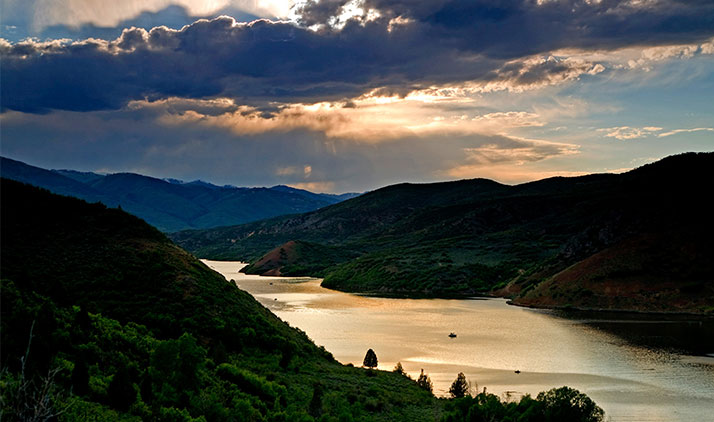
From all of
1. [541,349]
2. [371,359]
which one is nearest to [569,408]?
[371,359]

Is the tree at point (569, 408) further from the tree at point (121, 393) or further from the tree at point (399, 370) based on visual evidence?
the tree at point (121, 393)

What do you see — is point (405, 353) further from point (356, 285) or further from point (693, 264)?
point (356, 285)

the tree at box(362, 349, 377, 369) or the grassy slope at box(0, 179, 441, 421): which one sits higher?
the grassy slope at box(0, 179, 441, 421)

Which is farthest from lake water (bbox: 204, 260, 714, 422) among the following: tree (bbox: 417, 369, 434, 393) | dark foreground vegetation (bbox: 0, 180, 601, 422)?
dark foreground vegetation (bbox: 0, 180, 601, 422)

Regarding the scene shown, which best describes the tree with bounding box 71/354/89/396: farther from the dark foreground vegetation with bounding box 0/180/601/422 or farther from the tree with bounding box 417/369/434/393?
the tree with bounding box 417/369/434/393

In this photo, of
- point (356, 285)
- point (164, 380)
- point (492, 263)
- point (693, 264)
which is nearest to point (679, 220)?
point (693, 264)

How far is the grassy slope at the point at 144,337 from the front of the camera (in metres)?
30.3

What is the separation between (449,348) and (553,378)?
20.6 meters

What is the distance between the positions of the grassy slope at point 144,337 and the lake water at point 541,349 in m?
14.4

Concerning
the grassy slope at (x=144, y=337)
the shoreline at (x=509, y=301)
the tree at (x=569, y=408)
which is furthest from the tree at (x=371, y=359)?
the shoreline at (x=509, y=301)

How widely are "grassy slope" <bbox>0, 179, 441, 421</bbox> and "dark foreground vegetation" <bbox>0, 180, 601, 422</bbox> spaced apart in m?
0.14

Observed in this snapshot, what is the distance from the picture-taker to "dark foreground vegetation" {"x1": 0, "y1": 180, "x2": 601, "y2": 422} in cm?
2916

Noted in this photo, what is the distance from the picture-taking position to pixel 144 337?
48250 millimetres

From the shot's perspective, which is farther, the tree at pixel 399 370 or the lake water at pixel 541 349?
the tree at pixel 399 370
